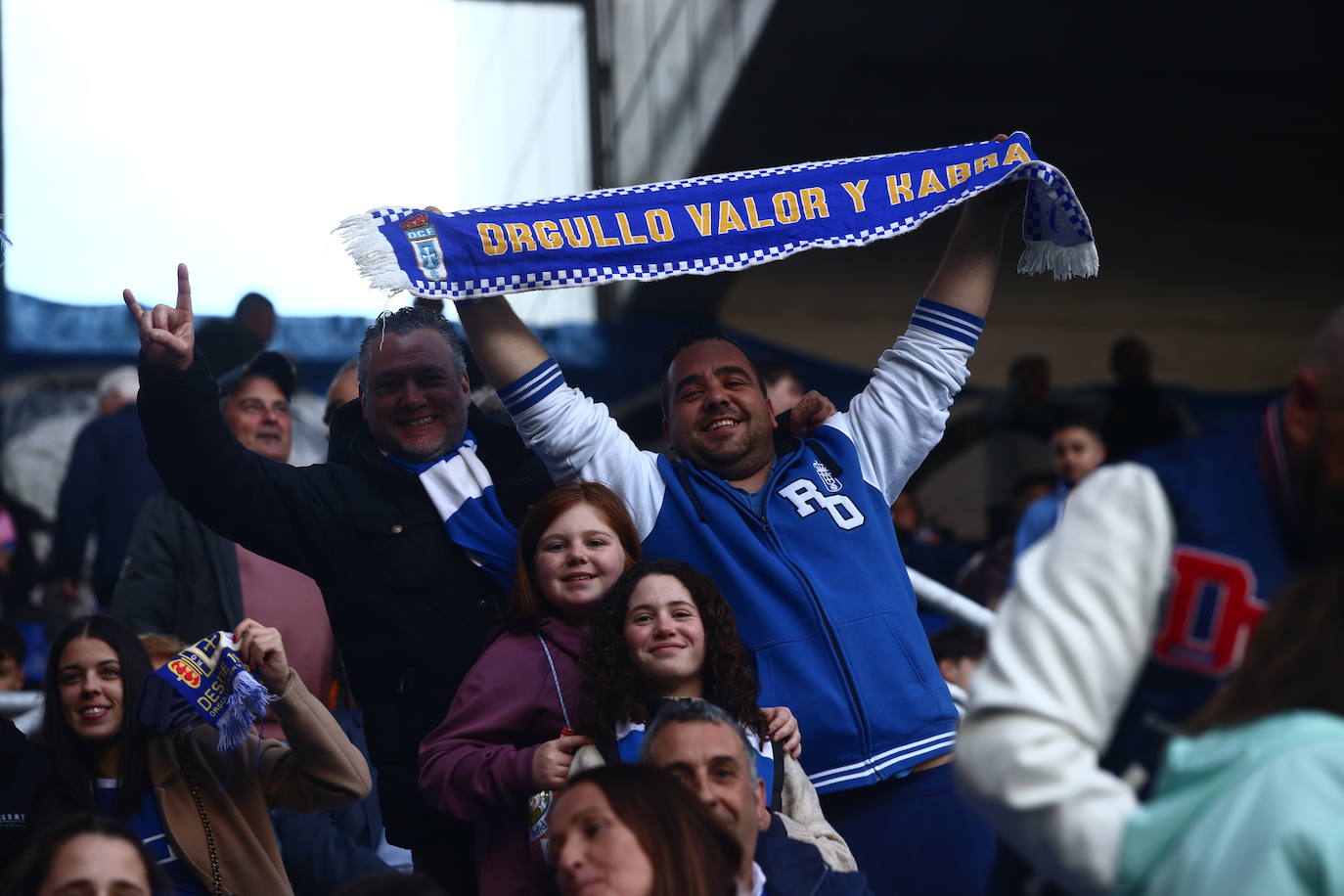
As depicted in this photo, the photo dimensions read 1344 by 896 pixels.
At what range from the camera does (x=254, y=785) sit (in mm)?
3955

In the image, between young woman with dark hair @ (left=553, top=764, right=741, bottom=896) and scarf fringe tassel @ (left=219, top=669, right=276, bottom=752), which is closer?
young woman with dark hair @ (left=553, top=764, right=741, bottom=896)

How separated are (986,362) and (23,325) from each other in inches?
292

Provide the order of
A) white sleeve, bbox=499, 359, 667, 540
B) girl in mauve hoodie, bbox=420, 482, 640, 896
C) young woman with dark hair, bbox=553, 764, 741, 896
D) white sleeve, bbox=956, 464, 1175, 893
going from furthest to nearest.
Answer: white sleeve, bbox=499, 359, 667, 540
girl in mauve hoodie, bbox=420, 482, 640, 896
young woman with dark hair, bbox=553, 764, 741, 896
white sleeve, bbox=956, 464, 1175, 893

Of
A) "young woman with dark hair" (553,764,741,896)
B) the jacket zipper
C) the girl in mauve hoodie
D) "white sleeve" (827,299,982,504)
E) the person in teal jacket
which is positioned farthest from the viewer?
"white sleeve" (827,299,982,504)

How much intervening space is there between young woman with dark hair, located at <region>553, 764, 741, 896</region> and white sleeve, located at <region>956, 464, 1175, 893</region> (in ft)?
2.32

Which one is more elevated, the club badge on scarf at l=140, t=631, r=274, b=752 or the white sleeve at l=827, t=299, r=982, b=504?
the white sleeve at l=827, t=299, r=982, b=504

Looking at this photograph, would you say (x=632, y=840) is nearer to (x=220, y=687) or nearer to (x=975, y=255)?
(x=220, y=687)

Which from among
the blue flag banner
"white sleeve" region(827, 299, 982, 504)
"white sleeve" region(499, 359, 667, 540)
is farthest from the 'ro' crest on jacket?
the blue flag banner

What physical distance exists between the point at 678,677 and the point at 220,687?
3.27ft

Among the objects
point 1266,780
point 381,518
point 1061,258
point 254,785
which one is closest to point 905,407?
point 1061,258

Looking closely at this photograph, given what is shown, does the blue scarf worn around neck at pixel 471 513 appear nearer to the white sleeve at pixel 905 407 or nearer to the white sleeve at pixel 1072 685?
the white sleeve at pixel 905 407

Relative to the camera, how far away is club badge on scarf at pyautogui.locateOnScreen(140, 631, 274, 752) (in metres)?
3.59

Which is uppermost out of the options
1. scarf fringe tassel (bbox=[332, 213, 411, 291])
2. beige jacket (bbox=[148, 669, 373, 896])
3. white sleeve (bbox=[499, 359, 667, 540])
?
scarf fringe tassel (bbox=[332, 213, 411, 291])

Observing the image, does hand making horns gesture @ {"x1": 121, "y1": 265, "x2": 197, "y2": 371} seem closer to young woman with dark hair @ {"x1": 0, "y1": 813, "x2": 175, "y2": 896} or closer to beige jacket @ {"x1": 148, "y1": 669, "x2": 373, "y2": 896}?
beige jacket @ {"x1": 148, "y1": 669, "x2": 373, "y2": 896}
